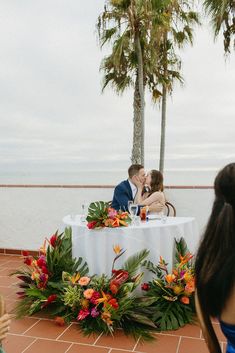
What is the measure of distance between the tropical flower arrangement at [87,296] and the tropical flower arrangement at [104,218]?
214 mm

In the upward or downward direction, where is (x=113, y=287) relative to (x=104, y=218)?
downward

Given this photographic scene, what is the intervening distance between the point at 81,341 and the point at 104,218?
0.89 metres

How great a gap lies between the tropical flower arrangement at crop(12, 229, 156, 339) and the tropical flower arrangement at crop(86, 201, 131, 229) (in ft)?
0.70

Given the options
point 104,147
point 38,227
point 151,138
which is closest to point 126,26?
point 151,138

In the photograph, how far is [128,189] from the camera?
3.97 m

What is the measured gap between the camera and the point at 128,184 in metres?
4.02

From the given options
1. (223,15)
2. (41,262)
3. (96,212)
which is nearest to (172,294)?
(96,212)

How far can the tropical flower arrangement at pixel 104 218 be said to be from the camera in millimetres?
2936

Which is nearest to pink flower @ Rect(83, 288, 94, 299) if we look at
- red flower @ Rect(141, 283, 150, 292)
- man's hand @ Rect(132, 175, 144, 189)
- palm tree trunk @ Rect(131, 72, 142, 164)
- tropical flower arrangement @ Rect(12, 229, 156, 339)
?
tropical flower arrangement @ Rect(12, 229, 156, 339)

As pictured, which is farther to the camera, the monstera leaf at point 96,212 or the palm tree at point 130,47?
the palm tree at point 130,47

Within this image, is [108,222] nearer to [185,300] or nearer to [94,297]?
[94,297]

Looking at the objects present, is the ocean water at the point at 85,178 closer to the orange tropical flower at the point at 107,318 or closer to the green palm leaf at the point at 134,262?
the green palm leaf at the point at 134,262

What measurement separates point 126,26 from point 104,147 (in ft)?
20.0

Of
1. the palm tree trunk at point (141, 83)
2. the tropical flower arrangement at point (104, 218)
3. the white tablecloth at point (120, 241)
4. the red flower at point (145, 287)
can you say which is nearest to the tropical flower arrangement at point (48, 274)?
the white tablecloth at point (120, 241)
